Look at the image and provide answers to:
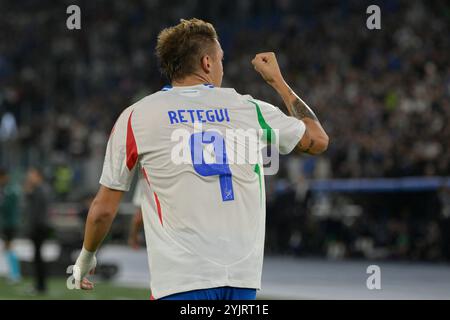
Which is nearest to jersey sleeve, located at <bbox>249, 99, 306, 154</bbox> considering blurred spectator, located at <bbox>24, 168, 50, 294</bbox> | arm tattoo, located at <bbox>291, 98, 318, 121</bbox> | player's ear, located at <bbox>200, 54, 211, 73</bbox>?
arm tattoo, located at <bbox>291, 98, 318, 121</bbox>

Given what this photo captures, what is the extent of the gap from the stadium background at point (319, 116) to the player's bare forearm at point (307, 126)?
36.6ft

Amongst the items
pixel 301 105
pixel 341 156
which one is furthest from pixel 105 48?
pixel 301 105

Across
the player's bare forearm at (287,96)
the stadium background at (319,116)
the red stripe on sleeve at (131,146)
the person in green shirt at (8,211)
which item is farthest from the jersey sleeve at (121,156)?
the person in green shirt at (8,211)

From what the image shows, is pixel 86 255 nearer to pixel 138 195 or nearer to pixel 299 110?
pixel 299 110

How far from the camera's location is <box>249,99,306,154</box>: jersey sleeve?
196 inches

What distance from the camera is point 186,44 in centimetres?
498

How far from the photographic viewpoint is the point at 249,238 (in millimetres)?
4836

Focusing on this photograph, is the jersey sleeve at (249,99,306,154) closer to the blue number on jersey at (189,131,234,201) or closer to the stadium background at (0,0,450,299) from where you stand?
the blue number on jersey at (189,131,234,201)

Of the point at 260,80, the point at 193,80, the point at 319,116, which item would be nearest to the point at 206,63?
the point at 193,80

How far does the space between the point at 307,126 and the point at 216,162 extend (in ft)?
1.80

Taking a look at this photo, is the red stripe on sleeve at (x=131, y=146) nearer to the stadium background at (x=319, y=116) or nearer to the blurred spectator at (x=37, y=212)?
the stadium background at (x=319, y=116)

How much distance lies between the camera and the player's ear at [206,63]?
5.01 metres

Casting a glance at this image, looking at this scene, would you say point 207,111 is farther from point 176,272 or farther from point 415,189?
point 415,189

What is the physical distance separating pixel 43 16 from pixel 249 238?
4412cm
